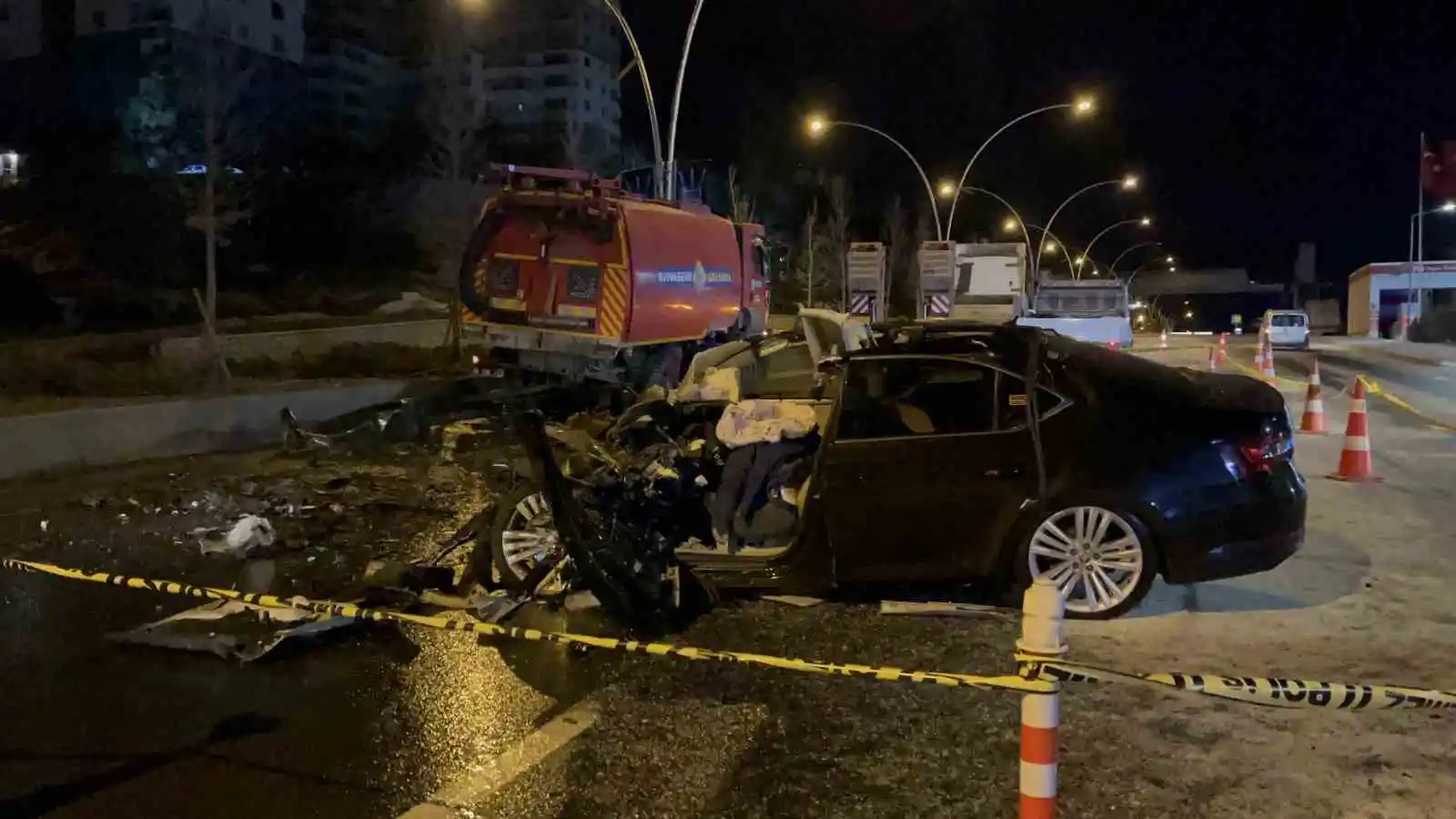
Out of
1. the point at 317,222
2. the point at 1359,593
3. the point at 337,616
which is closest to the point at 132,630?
the point at 337,616

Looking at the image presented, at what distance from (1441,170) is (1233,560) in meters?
50.1

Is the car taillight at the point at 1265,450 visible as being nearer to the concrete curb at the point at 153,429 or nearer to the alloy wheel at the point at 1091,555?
the alloy wheel at the point at 1091,555

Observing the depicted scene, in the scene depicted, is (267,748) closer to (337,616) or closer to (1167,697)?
(337,616)

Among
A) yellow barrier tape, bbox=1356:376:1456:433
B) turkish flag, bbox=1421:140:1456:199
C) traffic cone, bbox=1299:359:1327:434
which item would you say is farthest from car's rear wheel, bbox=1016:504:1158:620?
turkish flag, bbox=1421:140:1456:199

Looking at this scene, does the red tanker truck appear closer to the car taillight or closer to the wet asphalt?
the wet asphalt

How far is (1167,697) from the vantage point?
5.11m

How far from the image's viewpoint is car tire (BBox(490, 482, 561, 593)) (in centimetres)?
673

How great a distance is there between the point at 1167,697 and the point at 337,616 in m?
4.12

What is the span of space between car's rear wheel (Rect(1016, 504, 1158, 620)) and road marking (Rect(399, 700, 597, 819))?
2.48 metres

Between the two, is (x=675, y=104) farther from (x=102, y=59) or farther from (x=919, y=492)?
(x=102, y=59)

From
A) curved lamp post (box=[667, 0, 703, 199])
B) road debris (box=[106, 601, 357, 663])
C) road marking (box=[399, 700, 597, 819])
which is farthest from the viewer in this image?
curved lamp post (box=[667, 0, 703, 199])

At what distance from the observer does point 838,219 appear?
2292 inches

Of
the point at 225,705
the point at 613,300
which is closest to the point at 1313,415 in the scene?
the point at 613,300

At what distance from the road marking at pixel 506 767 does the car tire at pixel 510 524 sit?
1683 mm
